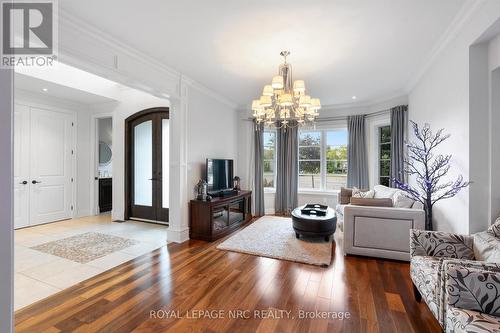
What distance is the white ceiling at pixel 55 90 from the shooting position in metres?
4.10

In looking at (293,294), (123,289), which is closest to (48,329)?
(123,289)

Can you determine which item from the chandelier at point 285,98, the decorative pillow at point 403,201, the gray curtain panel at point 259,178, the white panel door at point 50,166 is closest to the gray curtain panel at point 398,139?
the decorative pillow at point 403,201

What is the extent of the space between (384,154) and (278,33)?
3952 mm

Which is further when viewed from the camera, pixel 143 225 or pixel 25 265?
pixel 143 225

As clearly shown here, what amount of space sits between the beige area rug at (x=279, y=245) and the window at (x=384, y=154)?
2.35 metres

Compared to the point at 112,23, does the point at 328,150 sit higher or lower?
lower

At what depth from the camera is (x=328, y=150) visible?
19.5 feet

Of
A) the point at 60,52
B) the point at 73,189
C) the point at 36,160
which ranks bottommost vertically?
the point at 73,189

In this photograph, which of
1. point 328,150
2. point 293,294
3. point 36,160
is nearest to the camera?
point 293,294

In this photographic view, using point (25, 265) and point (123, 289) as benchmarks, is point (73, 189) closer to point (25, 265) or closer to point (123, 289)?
point (25, 265)

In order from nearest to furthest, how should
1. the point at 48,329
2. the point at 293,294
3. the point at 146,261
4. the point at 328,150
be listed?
1. the point at 48,329
2. the point at 293,294
3. the point at 146,261
4. the point at 328,150

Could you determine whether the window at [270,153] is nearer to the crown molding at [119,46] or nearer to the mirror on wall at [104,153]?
the crown molding at [119,46]

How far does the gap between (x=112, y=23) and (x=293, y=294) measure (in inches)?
132

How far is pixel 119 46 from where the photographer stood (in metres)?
2.81
